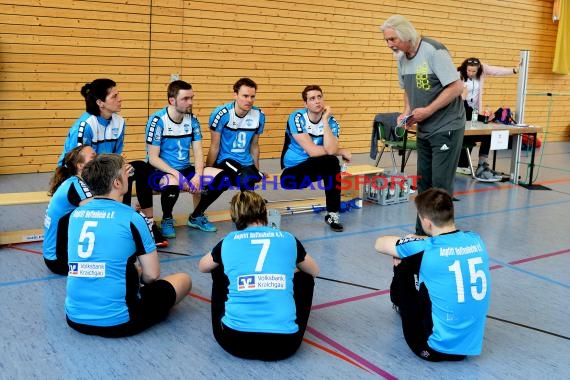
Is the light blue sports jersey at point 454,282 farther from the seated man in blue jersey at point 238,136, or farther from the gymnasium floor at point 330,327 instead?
the seated man in blue jersey at point 238,136

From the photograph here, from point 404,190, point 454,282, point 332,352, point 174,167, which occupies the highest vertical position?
point 174,167

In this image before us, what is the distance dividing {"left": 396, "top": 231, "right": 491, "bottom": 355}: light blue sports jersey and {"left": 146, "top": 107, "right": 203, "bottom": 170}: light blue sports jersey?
104 inches

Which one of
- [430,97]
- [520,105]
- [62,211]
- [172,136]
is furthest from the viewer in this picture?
[520,105]

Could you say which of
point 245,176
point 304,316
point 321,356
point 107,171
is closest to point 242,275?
point 304,316

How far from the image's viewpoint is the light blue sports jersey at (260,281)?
2.41 metres

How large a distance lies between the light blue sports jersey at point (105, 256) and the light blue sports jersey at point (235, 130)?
7.60 feet

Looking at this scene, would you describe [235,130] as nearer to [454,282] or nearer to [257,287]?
[257,287]

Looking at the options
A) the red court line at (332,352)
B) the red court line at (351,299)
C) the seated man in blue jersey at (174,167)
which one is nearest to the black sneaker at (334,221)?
the seated man in blue jersey at (174,167)

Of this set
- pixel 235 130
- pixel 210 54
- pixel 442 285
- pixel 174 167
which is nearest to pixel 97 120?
pixel 174 167

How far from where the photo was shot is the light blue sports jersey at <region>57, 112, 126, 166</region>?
420cm

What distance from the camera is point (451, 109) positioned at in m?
3.95

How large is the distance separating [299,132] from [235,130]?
0.58m

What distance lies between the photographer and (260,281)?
Answer: 2410mm

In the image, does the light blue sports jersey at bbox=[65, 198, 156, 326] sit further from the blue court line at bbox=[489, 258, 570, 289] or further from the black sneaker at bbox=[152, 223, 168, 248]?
the blue court line at bbox=[489, 258, 570, 289]
